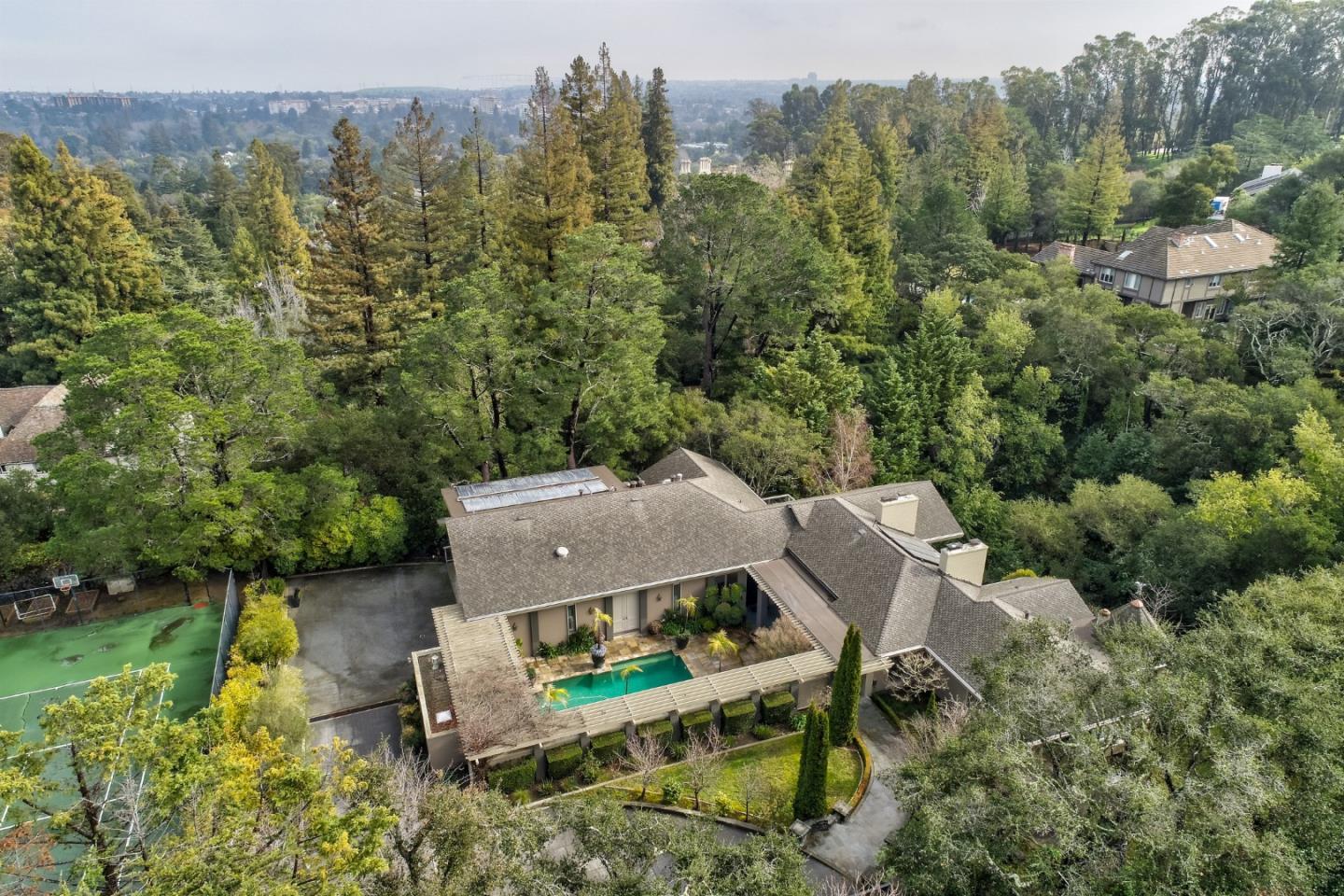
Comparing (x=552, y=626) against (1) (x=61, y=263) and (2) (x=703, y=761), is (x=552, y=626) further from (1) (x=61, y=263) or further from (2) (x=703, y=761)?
(1) (x=61, y=263)

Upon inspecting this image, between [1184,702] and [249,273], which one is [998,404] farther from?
[249,273]

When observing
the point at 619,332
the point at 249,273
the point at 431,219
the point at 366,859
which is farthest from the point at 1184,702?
the point at 249,273

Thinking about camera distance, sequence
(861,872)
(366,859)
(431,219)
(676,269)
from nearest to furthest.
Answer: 1. (366,859)
2. (861,872)
3. (431,219)
4. (676,269)

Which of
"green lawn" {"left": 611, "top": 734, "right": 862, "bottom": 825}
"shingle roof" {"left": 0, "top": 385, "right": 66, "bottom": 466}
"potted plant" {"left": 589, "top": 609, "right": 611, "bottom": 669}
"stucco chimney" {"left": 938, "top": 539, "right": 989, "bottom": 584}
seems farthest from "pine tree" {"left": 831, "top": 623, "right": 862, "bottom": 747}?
"shingle roof" {"left": 0, "top": 385, "right": 66, "bottom": 466}

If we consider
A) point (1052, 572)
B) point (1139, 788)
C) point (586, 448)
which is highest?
point (1139, 788)

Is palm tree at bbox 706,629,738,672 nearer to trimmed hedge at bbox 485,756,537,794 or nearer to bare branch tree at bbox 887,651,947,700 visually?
bare branch tree at bbox 887,651,947,700
